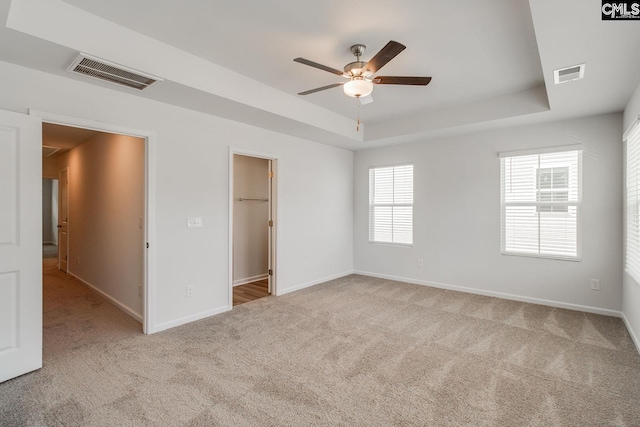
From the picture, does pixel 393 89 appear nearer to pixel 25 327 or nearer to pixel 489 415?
pixel 489 415

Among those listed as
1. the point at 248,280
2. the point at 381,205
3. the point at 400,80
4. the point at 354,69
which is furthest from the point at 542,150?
the point at 248,280

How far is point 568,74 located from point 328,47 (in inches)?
83.2

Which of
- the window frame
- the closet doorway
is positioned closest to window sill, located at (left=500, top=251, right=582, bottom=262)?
the window frame

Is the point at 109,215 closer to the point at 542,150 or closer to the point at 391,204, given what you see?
the point at 391,204

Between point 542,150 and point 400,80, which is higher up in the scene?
point 400,80

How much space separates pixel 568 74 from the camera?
270 centimetres

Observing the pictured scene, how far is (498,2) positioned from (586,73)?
3.95 feet

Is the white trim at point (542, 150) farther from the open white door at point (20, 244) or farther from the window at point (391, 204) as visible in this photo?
the open white door at point (20, 244)

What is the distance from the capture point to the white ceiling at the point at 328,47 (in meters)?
2.18

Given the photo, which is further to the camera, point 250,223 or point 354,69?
point 250,223

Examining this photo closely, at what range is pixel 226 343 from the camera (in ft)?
9.98

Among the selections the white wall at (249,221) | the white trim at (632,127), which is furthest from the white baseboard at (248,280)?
the white trim at (632,127)

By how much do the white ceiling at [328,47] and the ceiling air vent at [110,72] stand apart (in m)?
0.06

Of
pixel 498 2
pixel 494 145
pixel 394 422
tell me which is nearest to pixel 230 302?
pixel 394 422
